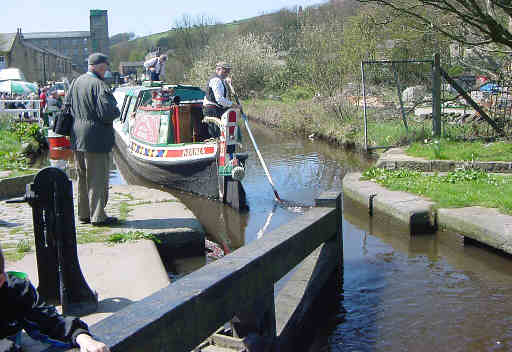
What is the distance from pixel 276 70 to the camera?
34.8 metres

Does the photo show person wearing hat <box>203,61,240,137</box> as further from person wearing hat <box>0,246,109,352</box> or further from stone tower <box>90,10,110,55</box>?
stone tower <box>90,10,110,55</box>

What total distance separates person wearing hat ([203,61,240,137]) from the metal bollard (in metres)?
6.78

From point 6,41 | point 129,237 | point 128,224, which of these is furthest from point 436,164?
point 6,41

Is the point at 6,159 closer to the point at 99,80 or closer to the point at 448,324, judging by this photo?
the point at 99,80

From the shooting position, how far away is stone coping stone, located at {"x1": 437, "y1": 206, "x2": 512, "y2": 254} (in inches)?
244

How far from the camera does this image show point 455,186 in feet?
27.8

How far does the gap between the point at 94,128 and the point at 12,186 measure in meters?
3.18

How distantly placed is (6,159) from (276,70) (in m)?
24.5

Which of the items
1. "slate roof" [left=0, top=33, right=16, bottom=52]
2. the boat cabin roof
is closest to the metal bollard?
the boat cabin roof

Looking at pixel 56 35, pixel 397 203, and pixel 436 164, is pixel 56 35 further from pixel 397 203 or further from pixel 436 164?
pixel 397 203

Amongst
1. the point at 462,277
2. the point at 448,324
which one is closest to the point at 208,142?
the point at 462,277


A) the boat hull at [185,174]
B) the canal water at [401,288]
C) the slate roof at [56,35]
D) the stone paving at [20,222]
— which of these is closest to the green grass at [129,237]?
the stone paving at [20,222]

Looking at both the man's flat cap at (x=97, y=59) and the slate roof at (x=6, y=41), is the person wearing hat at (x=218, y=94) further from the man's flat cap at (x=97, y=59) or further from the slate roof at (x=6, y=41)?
the slate roof at (x=6, y=41)

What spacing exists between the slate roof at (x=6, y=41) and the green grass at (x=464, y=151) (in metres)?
68.0
